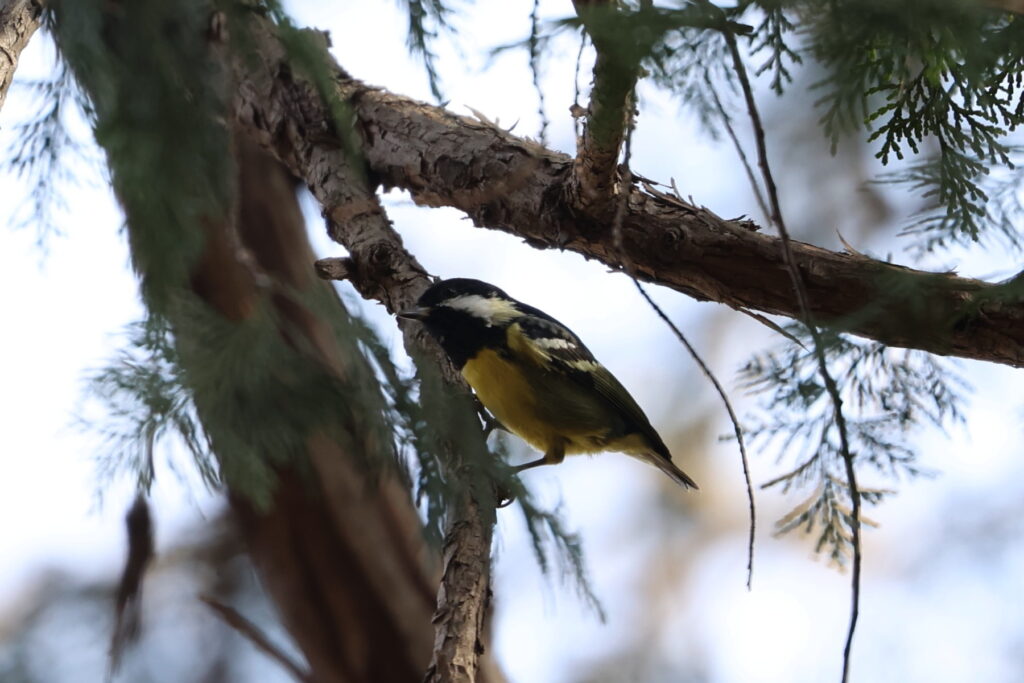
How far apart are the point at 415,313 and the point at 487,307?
0.56m

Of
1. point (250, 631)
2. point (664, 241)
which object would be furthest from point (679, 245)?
point (250, 631)

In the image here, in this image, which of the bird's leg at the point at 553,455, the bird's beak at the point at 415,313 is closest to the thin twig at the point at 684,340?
the bird's beak at the point at 415,313

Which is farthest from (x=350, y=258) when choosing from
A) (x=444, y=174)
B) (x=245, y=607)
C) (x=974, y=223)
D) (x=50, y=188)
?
(x=974, y=223)

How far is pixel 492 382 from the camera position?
338cm

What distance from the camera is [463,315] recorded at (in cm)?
331

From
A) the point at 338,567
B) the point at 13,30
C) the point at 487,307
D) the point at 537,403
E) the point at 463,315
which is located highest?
the point at 13,30

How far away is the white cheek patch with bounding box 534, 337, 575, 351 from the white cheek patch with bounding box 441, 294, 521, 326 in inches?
6.5

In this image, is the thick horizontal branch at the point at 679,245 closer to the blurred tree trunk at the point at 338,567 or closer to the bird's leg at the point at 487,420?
the bird's leg at the point at 487,420

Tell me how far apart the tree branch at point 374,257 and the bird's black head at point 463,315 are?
6 centimetres

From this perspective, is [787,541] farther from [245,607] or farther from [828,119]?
→ [828,119]

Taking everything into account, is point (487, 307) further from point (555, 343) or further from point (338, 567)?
point (338, 567)

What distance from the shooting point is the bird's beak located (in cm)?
303

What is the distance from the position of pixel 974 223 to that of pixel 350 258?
197 centimetres

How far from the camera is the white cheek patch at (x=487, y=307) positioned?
3.30 metres
